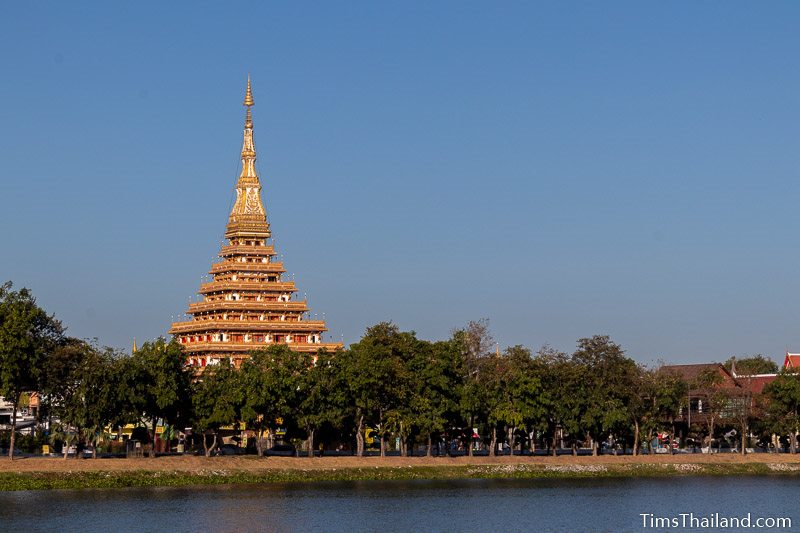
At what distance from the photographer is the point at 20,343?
10675 cm

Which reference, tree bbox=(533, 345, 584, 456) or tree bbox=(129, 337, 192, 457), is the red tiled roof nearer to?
tree bbox=(533, 345, 584, 456)

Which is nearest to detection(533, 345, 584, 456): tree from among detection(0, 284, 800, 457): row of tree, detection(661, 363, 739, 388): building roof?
detection(0, 284, 800, 457): row of tree

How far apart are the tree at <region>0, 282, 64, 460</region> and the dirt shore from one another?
507cm

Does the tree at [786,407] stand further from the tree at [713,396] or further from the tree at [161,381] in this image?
the tree at [161,381]

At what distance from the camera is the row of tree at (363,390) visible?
110062mm

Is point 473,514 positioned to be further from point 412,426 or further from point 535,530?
point 412,426

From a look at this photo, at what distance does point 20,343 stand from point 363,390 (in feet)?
91.5

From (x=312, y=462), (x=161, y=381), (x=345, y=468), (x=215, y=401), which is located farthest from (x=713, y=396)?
(x=161, y=381)

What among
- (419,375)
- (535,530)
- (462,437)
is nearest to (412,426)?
(419,375)

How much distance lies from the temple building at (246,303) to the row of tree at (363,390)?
1187 inches

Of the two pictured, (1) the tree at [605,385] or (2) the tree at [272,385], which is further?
(1) the tree at [605,385]

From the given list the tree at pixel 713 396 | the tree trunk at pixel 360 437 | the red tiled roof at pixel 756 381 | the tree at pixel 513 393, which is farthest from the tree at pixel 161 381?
the red tiled roof at pixel 756 381

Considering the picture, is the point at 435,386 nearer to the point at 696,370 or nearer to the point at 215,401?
the point at 215,401

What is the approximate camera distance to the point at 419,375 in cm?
12194
